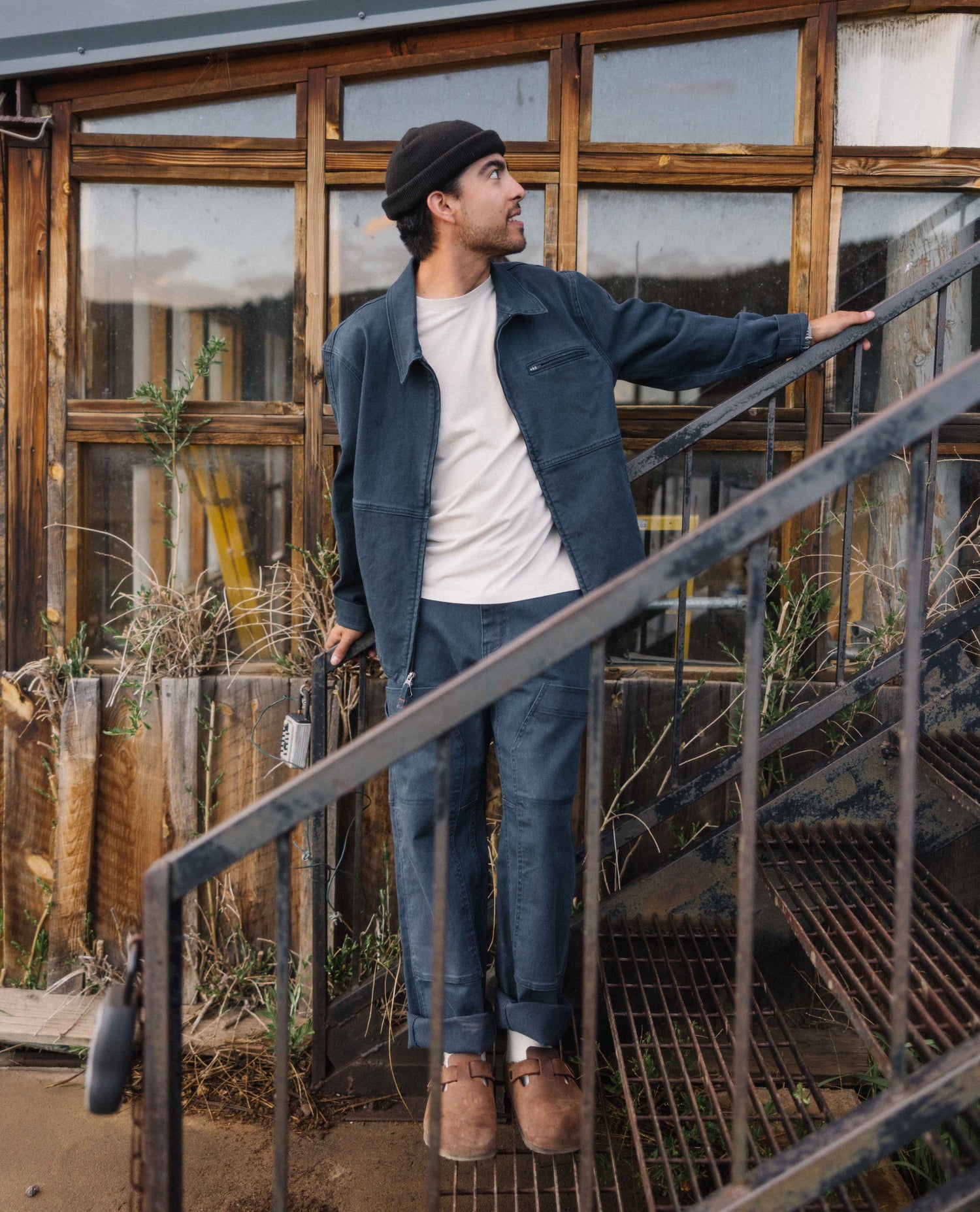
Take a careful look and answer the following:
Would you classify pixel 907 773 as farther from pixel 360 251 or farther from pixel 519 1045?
pixel 360 251

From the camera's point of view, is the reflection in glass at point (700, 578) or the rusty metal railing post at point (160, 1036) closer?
the rusty metal railing post at point (160, 1036)

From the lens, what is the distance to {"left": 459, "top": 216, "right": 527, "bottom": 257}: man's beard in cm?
221

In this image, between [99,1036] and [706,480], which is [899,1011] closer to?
[99,1036]

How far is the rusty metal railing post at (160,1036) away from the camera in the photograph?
138cm

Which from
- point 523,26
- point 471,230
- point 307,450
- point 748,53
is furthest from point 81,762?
point 748,53

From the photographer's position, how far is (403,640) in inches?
88.4

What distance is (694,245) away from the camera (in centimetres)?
299

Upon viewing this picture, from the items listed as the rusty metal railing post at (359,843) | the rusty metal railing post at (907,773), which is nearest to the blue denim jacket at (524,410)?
the rusty metal railing post at (359,843)

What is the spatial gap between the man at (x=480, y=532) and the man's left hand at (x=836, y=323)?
0.55 meters

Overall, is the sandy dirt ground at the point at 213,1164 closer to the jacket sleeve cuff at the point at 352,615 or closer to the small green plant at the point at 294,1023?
the small green plant at the point at 294,1023

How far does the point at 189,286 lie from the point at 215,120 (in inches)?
19.5

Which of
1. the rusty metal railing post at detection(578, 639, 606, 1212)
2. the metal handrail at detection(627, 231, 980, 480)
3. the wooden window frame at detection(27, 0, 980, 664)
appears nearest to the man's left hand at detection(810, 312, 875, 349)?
the metal handrail at detection(627, 231, 980, 480)

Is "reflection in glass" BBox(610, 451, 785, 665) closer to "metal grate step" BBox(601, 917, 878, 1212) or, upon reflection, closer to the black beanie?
"metal grate step" BBox(601, 917, 878, 1212)

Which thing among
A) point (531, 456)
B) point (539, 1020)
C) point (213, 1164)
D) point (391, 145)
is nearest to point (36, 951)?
point (213, 1164)
